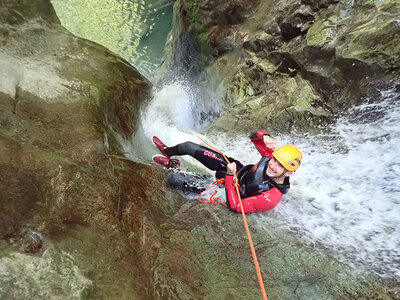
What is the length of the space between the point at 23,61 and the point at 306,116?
17.0ft

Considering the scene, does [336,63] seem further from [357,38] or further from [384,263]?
[384,263]

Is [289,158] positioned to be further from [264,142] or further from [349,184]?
[349,184]

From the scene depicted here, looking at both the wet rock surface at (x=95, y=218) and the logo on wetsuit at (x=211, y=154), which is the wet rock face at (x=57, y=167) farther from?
the logo on wetsuit at (x=211, y=154)

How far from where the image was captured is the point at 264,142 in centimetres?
435

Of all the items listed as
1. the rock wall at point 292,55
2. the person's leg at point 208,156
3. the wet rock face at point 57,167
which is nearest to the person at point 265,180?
the person's leg at point 208,156

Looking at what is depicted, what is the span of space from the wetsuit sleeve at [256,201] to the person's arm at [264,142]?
0.68 m

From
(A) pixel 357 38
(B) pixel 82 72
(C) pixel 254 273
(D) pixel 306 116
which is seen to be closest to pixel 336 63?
(A) pixel 357 38

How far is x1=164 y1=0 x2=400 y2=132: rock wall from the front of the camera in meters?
4.92

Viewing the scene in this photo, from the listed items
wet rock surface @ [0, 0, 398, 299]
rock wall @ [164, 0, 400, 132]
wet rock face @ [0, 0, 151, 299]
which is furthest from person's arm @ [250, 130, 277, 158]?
wet rock face @ [0, 0, 151, 299]

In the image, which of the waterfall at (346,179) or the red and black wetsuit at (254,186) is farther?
the red and black wetsuit at (254,186)

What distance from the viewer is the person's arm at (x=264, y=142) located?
424cm

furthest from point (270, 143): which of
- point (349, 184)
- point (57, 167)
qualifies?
point (57, 167)

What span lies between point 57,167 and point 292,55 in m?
5.27

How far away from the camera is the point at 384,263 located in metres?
3.27
